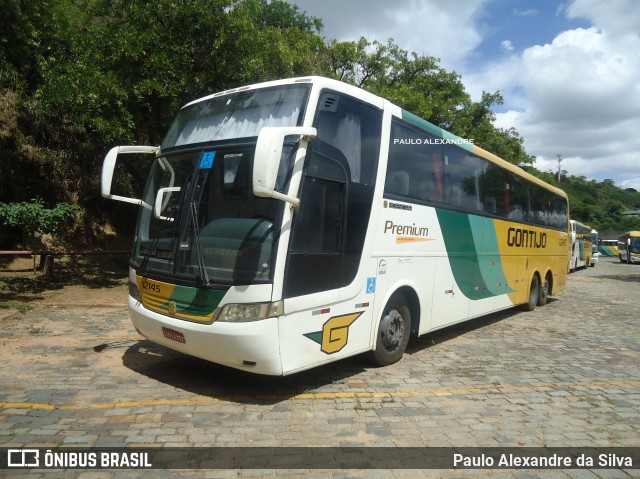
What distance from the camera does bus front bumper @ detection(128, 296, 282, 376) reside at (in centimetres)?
435

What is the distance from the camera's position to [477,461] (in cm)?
371

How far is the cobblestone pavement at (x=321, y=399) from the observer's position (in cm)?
395

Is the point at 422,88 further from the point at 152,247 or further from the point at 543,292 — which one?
the point at 152,247

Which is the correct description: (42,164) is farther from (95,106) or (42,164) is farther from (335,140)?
(335,140)

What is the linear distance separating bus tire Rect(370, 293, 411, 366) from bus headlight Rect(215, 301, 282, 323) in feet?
6.33

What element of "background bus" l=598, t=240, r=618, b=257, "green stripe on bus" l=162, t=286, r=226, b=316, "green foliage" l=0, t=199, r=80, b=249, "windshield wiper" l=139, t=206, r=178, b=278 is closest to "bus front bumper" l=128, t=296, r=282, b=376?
"green stripe on bus" l=162, t=286, r=226, b=316

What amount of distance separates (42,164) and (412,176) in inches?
506

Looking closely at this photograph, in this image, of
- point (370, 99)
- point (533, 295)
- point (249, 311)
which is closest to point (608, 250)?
point (533, 295)

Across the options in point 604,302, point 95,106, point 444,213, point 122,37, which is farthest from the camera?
point 604,302

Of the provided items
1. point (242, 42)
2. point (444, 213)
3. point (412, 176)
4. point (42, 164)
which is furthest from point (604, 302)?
point (42, 164)

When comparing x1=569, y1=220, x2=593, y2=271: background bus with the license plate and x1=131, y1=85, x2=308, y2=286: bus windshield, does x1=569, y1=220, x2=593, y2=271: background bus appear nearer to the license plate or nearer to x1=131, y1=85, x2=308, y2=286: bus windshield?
x1=131, y1=85, x2=308, y2=286: bus windshield

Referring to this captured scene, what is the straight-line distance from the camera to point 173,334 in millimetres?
4887

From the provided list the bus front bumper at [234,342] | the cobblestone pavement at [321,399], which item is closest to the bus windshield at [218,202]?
the bus front bumper at [234,342]

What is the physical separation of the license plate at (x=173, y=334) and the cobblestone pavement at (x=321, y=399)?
2.00ft
